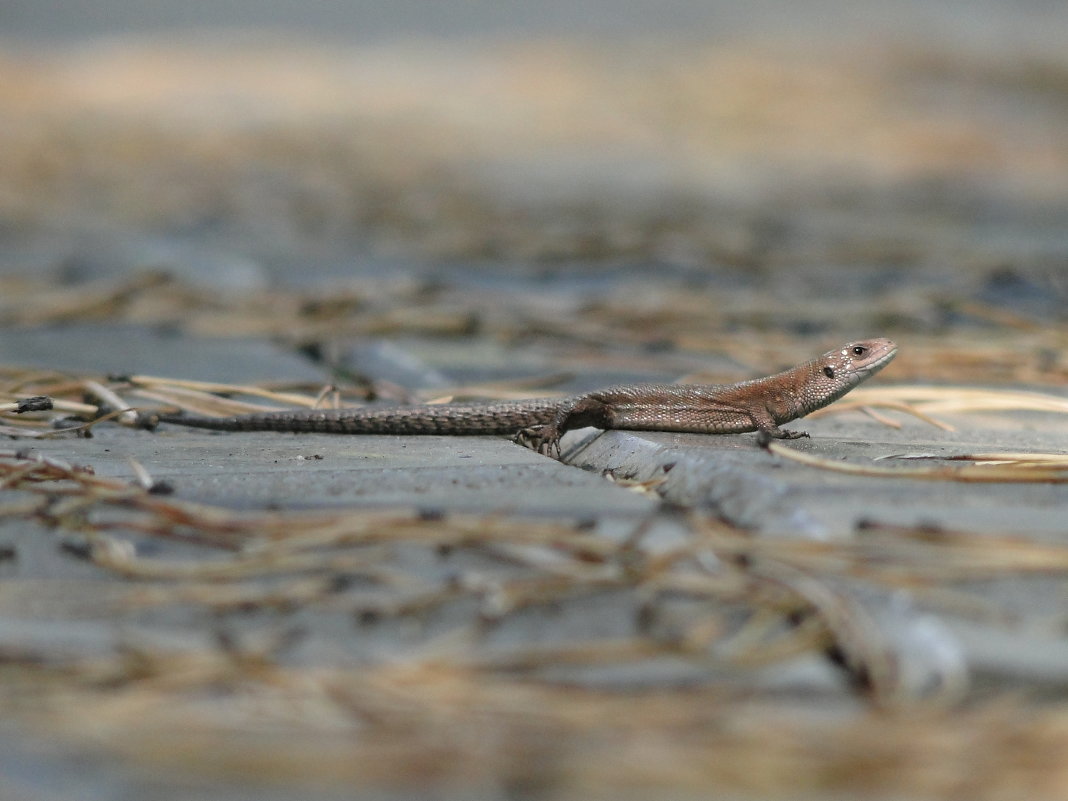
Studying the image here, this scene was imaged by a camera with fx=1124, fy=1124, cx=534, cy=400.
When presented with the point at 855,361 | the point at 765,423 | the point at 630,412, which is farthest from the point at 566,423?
the point at 855,361

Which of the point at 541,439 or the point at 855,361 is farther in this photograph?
the point at 855,361

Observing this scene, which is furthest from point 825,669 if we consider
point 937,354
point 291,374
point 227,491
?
point 937,354

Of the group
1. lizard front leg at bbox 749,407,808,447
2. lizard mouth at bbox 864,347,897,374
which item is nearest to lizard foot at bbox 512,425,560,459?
lizard front leg at bbox 749,407,808,447

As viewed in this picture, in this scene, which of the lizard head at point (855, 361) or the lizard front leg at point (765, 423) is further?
the lizard head at point (855, 361)

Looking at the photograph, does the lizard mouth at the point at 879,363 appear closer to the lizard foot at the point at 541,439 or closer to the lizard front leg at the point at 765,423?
the lizard front leg at the point at 765,423

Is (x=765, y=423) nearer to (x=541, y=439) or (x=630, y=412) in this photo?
(x=630, y=412)

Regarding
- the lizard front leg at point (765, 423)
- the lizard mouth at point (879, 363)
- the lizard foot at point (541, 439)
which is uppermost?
the lizard mouth at point (879, 363)

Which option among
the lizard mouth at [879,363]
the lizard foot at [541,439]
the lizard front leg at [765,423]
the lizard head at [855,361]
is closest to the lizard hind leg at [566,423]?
the lizard foot at [541,439]
